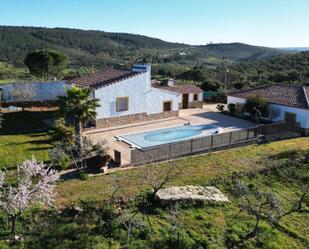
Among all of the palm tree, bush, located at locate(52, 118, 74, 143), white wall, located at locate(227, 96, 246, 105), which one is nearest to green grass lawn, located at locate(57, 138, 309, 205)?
the palm tree

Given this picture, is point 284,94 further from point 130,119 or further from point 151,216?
point 151,216

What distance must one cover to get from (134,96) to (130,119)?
218 cm

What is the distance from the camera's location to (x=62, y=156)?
62.7ft

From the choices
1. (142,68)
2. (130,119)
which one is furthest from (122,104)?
(142,68)

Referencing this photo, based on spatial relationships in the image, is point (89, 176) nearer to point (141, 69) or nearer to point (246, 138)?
point (246, 138)

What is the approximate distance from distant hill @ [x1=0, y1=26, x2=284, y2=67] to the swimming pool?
6526cm

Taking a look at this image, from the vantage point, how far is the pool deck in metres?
24.7

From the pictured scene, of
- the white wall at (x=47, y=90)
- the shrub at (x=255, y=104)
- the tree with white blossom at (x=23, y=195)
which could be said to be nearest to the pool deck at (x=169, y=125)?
the shrub at (x=255, y=104)

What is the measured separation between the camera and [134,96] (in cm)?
3091

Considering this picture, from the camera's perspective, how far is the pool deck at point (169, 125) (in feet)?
80.9

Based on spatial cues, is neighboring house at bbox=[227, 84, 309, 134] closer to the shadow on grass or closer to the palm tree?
the palm tree

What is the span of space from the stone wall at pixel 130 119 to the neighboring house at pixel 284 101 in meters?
8.14

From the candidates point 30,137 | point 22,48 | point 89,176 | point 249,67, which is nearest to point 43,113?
point 30,137

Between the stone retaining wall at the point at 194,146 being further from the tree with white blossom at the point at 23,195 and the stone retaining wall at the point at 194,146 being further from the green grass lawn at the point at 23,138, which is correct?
the tree with white blossom at the point at 23,195
